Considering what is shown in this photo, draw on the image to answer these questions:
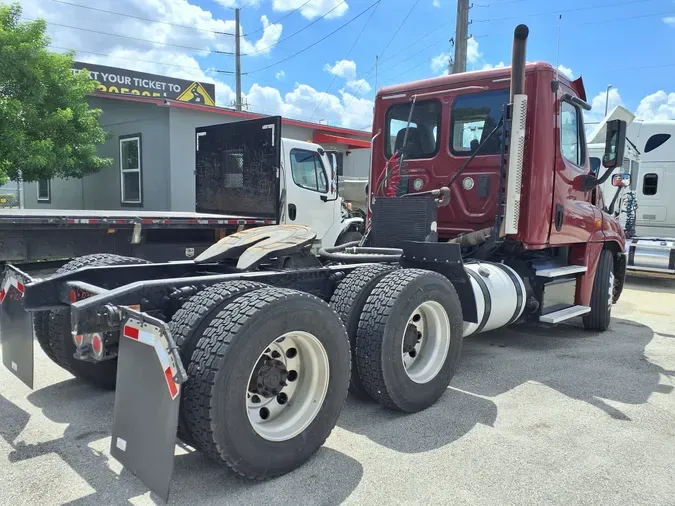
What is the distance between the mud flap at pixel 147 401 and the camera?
7.80 feet

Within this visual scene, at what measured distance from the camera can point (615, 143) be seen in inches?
223

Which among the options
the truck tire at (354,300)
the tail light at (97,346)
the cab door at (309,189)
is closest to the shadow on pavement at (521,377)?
the truck tire at (354,300)

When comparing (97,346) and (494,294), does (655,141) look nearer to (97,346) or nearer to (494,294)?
(494,294)

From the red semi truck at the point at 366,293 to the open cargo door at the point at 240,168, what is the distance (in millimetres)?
1837

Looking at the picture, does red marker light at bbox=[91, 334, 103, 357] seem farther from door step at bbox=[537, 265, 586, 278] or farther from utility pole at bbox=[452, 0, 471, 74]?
utility pole at bbox=[452, 0, 471, 74]

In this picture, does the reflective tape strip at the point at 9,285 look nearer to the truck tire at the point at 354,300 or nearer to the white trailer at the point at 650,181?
the truck tire at the point at 354,300

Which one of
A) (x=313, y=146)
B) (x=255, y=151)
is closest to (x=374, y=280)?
(x=255, y=151)

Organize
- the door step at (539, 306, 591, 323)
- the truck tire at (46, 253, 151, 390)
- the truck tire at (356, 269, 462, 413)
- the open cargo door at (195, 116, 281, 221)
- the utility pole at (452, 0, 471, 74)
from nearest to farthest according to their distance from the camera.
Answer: the truck tire at (356, 269, 462, 413) < the truck tire at (46, 253, 151, 390) < the door step at (539, 306, 591, 323) < the open cargo door at (195, 116, 281, 221) < the utility pole at (452, 0, 471, 74)

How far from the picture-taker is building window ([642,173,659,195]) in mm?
11688

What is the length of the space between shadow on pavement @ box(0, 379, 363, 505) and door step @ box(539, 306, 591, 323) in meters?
3.13

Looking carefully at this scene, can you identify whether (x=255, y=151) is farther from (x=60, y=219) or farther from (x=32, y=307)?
(x=32, y=307)

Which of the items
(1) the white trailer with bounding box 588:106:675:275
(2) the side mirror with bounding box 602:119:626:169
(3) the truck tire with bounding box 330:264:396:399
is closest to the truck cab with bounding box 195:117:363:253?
(3) the truck tire with bounding box 330:264:396:399

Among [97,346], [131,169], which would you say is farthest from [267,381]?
[131,169]

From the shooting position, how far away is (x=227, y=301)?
2896 mm
